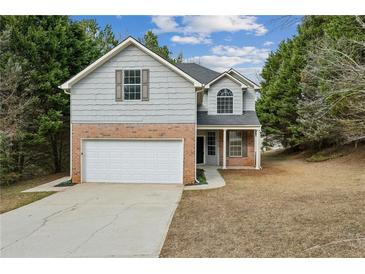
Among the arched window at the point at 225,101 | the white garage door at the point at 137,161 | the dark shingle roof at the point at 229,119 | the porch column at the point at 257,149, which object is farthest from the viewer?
the arched window at the point at 225,101

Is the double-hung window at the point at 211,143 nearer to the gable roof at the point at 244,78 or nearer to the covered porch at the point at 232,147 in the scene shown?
the covered porch at the point at 232,147

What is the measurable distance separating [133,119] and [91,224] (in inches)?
243

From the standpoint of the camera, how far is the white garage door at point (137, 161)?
13086 mm

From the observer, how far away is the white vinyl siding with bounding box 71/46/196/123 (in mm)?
12930

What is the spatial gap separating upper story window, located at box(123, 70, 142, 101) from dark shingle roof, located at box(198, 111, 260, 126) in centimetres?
598

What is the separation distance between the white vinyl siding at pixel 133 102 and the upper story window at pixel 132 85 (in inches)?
7.7

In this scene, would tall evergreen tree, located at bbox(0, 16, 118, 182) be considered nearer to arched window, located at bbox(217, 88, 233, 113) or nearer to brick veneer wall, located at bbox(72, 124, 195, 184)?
brick veneer wall, located at bbox(72, 124, 195, 184)

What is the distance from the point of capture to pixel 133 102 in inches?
518

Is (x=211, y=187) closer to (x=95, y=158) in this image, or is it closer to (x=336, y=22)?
(x=95, y=158)

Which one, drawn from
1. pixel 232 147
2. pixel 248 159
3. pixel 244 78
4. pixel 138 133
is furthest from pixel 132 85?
pixel 248 159

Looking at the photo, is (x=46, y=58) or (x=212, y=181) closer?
(x=212, y=181)

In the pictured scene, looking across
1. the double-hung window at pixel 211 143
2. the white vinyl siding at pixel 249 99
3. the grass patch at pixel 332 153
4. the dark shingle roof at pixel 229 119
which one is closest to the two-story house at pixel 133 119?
the dark shingle roof at pixel 229 119

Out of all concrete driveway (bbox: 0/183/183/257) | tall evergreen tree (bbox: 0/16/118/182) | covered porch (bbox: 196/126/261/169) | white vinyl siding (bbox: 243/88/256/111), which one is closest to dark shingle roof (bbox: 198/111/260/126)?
white vinyl siding (bbox: 243/88/256/111)

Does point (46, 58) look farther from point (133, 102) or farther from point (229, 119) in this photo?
point (229, 119)
